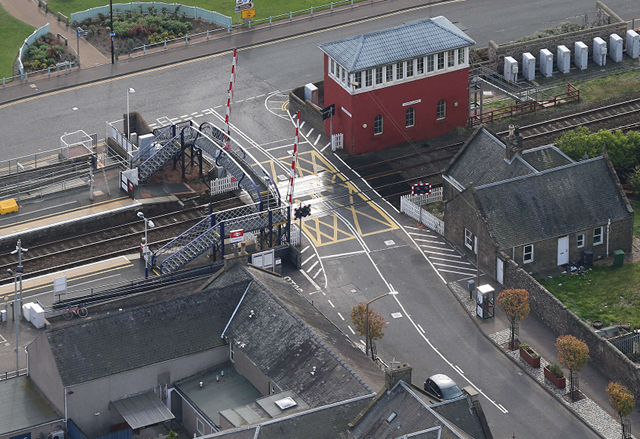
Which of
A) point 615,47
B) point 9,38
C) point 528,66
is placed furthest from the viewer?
point 9,38

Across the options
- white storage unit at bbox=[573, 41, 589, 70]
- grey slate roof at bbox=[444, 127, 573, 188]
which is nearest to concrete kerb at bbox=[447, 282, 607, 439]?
grey slate roof at bbox=[444, 127, 573, 188]

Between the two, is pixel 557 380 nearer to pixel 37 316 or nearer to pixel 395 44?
pixel 37 316

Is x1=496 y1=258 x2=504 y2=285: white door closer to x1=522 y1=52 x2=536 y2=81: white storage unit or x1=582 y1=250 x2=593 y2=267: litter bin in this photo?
x1=582 y1=250 x2=593 y2=267: litter bin

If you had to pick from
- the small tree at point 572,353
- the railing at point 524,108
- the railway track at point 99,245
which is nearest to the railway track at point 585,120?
the railing at point 524,108

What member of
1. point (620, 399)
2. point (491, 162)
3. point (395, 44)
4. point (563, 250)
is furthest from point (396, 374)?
point (395, 44)

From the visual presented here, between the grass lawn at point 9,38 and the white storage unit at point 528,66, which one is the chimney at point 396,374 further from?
the grass lawn at point 9,38

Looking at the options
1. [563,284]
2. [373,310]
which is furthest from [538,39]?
[373,310]
